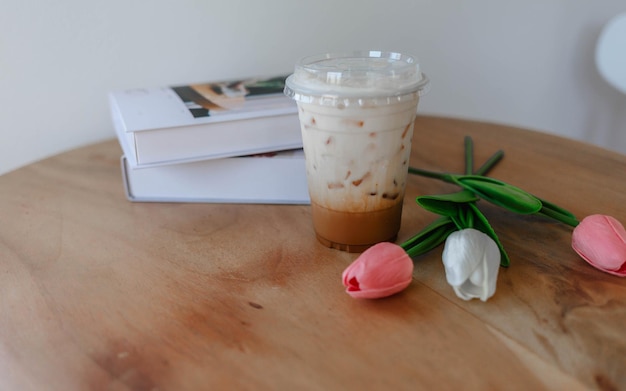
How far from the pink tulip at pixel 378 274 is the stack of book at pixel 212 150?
192mm

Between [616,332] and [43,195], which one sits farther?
[43,195]

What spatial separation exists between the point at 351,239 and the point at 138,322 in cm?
20

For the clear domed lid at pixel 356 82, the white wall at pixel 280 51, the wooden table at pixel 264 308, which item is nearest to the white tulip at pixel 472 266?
the wooden table at pixel 264 308

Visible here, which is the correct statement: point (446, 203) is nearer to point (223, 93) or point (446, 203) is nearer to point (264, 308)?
point (264, 308)

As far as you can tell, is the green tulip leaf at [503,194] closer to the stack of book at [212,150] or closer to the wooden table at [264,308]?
the wooden table at [264,308]

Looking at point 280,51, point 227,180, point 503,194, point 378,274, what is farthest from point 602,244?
point 280,51

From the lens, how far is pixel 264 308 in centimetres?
45

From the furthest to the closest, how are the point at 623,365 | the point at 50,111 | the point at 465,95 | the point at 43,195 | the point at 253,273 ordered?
the point at 465,95
the point at 50,111
the point at 43,195
the point at 253,273
the point at 623,365

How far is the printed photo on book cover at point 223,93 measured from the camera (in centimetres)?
64

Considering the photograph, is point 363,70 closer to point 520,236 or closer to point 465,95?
point 520,236

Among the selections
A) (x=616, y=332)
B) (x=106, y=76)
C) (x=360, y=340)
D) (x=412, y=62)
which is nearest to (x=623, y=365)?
(x=616, y=332)

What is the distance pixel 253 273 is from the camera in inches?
19.9

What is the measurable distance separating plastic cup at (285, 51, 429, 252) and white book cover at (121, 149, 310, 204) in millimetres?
88

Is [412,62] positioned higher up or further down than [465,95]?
higher up
